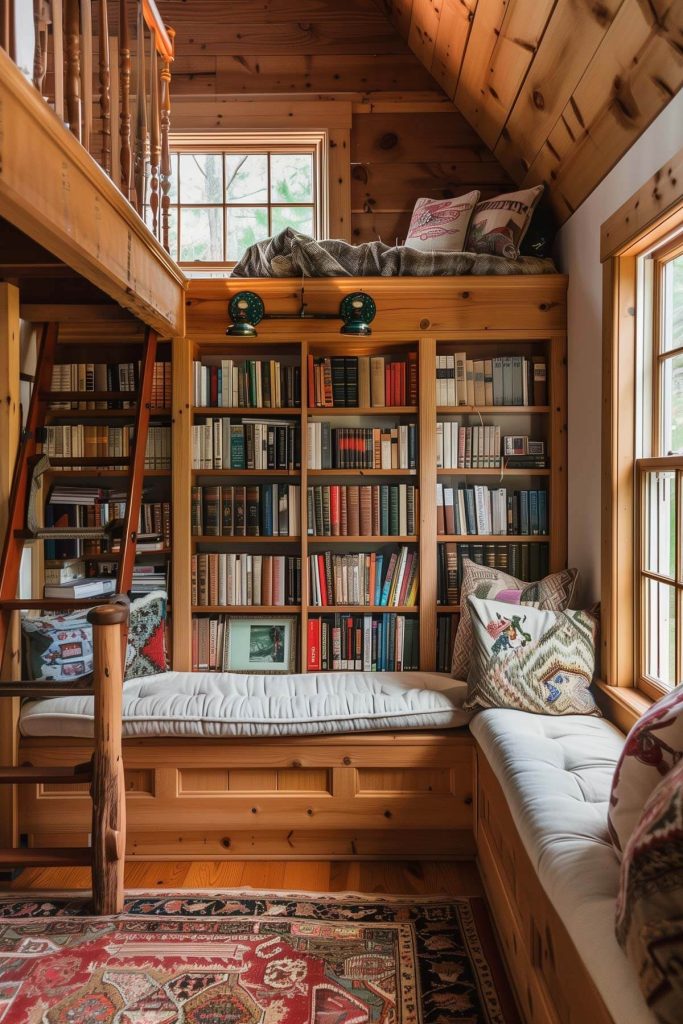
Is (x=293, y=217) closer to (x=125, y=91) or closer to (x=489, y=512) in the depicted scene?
(x=125, y=91)

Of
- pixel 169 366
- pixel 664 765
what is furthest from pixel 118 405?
pixel 664 765

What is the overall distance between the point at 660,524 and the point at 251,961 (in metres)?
1.88

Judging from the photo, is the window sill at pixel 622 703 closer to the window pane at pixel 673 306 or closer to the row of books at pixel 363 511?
the row of books at pixel 363 511

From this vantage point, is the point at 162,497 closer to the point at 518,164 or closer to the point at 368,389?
the point at 368,389

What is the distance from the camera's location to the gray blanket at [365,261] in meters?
3.47

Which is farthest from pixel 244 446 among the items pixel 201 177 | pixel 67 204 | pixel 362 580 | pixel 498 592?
pixel 67 204

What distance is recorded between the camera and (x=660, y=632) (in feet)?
8.86

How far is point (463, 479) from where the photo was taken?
3736 mm

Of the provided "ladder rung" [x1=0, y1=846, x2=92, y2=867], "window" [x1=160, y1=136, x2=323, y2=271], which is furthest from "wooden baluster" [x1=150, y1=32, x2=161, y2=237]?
"ladder rung" [x1=0, y1=846, x2=92, y2=867]

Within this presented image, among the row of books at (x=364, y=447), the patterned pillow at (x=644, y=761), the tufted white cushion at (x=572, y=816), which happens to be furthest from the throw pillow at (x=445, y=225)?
the patterned pillow at (x=644, y=761)

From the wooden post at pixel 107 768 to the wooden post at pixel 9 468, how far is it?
1.73ft

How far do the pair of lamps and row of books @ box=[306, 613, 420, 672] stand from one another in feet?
4.21

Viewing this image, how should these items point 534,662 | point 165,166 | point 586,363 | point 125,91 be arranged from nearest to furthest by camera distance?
1. point 125,91
2. point 534,662
3. point 165,166
4. point 586,363

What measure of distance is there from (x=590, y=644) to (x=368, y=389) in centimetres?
146
